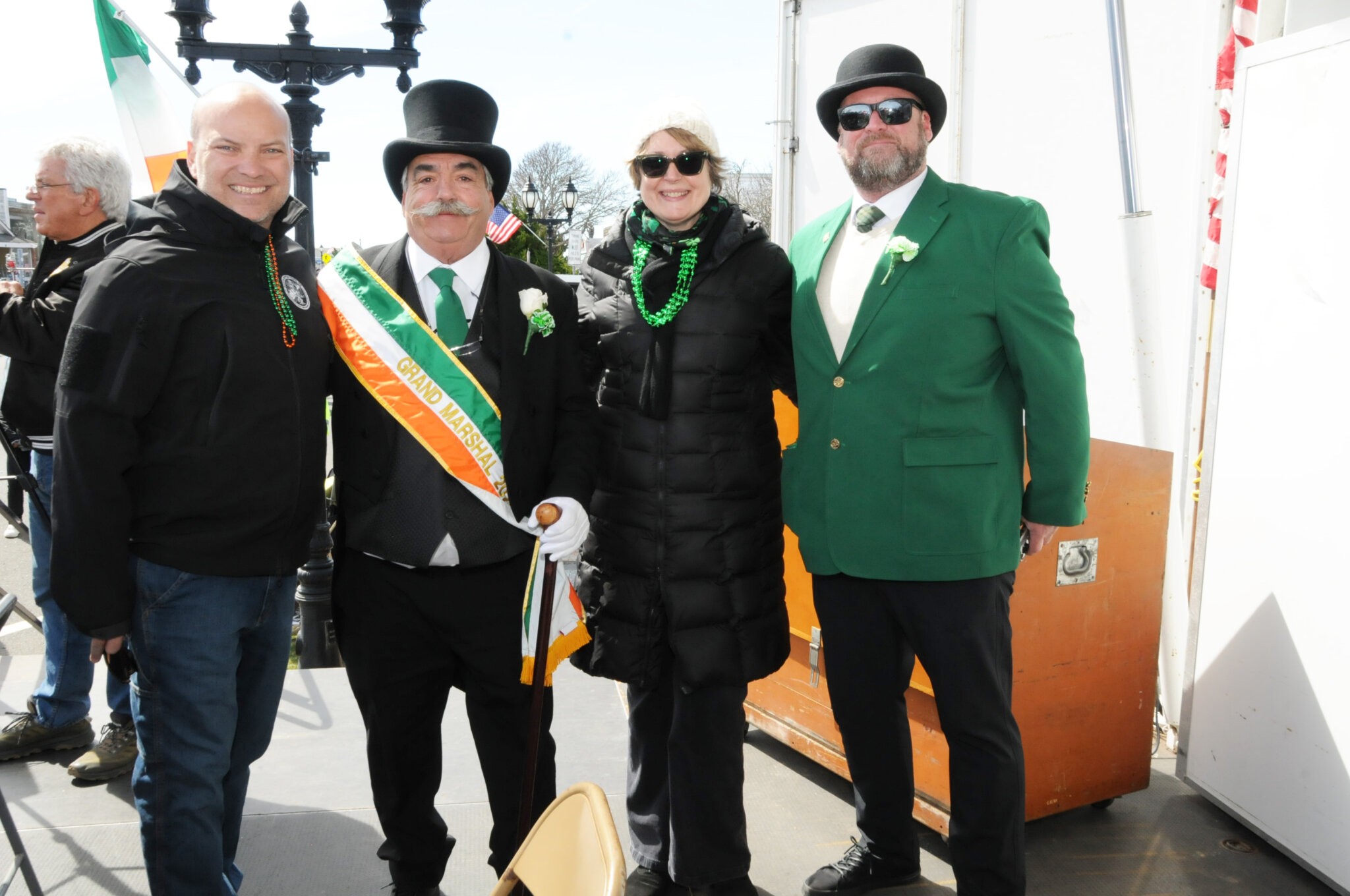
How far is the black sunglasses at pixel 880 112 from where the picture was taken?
2293 mm

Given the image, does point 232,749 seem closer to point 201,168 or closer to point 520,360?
point 520,360

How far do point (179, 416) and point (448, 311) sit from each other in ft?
1.99

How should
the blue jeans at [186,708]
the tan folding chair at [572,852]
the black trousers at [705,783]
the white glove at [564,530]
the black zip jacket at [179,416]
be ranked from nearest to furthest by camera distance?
1. the tan folding chair at [572,852]
2. the black zip jacket at [179,416]
3. the blue jeans at [186,708]
4. the white glove at [564,530]
5. the black trousers at [705,783]

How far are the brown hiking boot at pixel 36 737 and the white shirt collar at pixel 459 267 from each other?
2230 mm

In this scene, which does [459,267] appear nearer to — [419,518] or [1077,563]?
[419,518]

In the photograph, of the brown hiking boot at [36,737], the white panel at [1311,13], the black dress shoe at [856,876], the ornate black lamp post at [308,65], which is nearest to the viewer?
the black dress shoe at [856,876]

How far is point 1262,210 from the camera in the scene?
2729mm

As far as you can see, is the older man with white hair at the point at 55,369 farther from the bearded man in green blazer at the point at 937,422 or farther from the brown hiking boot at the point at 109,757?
the bearded man in green blazer at the point at 937,422

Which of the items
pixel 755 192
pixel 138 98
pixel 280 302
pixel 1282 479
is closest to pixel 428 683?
pixel 280 302

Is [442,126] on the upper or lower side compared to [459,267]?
upper

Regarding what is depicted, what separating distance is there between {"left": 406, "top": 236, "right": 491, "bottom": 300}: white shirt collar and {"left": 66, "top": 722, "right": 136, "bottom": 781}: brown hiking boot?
6.43 feet

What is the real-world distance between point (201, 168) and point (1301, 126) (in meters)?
2.63

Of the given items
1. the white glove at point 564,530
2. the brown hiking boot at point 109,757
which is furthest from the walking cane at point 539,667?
the brown hiking boot at point 109,757

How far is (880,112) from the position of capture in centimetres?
230
